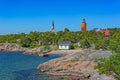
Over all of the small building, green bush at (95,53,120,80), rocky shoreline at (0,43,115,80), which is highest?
the small building

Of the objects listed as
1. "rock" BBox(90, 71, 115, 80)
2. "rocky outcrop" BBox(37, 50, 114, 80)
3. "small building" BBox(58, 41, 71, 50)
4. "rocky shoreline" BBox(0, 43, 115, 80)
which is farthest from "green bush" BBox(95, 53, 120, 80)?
"small building" BBox(58, 41, 71, 50)

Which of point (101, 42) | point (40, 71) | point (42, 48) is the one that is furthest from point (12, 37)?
point (40, 71)

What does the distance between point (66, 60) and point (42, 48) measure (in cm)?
7083

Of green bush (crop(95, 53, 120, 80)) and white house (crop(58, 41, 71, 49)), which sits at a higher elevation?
white house (crop(58, 41, 71, 49))

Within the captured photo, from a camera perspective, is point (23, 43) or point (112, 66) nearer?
point (112, 66)

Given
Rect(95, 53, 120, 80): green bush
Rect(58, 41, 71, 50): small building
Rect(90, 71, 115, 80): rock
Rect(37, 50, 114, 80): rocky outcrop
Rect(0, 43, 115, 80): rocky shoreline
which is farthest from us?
Rect(58, 41, 71, 50): small building

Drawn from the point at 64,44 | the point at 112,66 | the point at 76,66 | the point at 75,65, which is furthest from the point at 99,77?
the point at 64,44

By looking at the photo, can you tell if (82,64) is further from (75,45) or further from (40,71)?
(75,45)

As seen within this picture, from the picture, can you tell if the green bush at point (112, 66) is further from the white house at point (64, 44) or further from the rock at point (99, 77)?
the white house at point (64, 44)

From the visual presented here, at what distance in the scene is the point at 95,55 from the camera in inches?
2520

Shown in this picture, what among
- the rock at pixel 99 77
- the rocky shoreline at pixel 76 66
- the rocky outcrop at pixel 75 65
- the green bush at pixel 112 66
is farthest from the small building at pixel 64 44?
the green bush at pixel 112 66

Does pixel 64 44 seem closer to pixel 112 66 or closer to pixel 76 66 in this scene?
pixel 76 66

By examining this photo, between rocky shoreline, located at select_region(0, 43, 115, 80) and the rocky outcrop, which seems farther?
the rocky outcrop

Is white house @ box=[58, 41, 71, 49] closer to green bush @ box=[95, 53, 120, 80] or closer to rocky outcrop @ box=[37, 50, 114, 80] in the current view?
rocky outcrop @ box=[37, 50, 114, 80]
